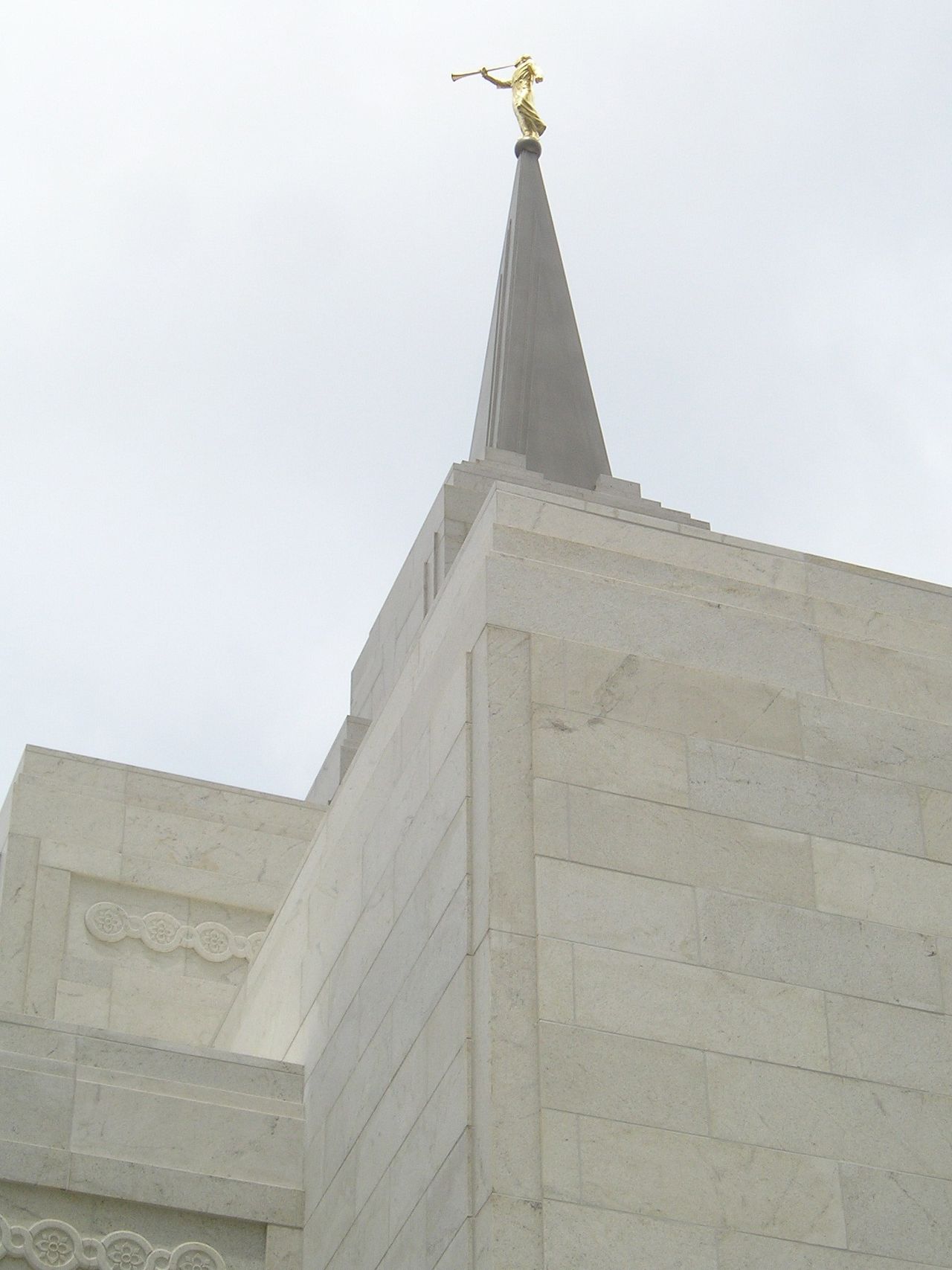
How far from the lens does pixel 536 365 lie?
71.0ft

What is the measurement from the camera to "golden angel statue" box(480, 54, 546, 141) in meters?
23.8

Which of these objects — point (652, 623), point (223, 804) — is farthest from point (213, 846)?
point (652, 623)

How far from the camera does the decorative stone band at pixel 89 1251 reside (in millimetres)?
12695

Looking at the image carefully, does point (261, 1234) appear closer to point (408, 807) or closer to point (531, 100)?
point (408, 807)

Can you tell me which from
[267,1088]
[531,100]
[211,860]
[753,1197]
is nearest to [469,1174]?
[753,1197]

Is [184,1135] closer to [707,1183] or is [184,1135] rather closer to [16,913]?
[707,1183]

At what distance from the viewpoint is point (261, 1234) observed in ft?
44.3

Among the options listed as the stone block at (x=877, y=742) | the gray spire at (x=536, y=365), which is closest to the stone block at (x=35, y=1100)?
the stone block at (x=877, y=742)

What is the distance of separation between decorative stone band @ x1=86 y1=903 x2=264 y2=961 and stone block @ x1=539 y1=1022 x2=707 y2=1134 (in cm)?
772

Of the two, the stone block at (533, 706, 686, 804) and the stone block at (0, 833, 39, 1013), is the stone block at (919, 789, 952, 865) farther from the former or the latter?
the stone block at (0, 833, 39, 1013)

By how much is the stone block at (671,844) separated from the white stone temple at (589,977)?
0.02 meters

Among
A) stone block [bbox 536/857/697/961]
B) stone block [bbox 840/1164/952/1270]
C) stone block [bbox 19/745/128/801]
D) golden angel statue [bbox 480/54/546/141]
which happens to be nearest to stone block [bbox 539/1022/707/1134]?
stone block [bbox 536/857/697/961]

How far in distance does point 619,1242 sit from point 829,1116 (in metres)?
1.58

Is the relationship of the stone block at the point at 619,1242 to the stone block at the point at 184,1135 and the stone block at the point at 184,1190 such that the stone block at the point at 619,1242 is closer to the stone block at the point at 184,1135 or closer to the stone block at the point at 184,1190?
the stone block at the point at 184,1190
